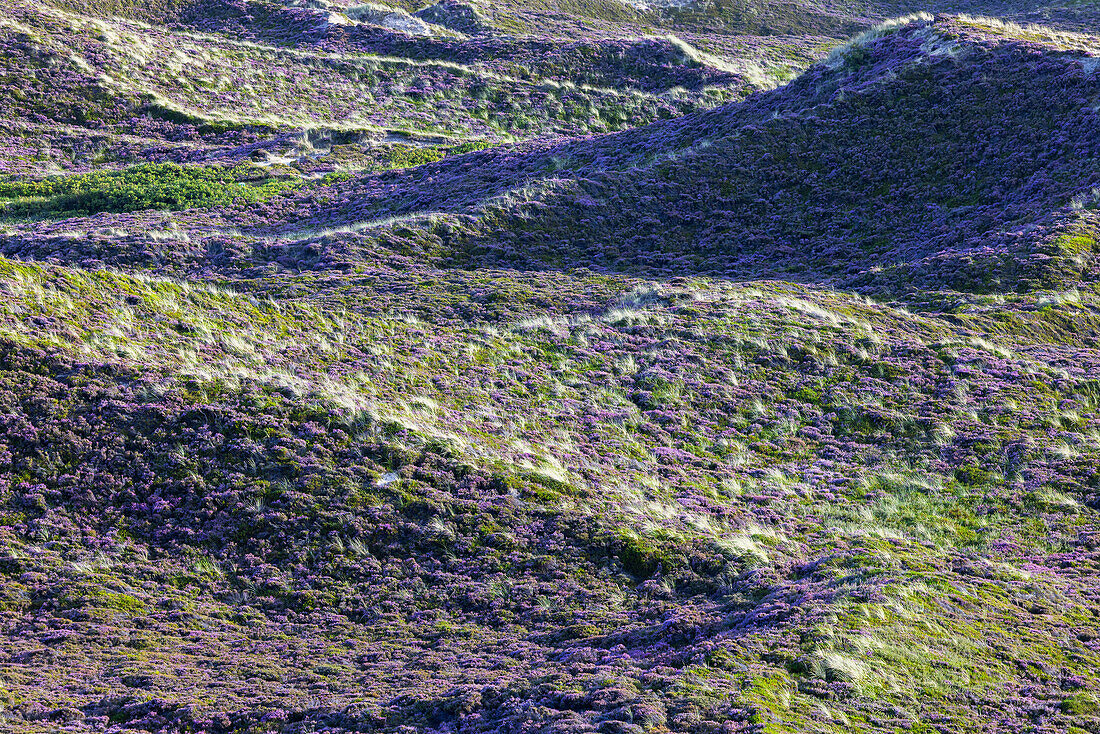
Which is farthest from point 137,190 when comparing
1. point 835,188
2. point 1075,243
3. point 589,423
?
point 1075,243

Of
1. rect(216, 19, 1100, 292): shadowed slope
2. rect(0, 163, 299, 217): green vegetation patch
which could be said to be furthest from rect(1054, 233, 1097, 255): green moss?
rect(0, 163, 299, 217): green vegetation patch

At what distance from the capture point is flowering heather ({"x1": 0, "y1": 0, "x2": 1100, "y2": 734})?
31.7ft

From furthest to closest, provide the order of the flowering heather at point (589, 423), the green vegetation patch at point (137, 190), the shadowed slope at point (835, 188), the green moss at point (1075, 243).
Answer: the green vegetation patch at point (137, 190) < the shadowed slope at point (835, 188) < the green moss at point (1075, 243) < the flowering heather at point (589, 423)

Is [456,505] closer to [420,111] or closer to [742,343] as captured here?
[742,343]

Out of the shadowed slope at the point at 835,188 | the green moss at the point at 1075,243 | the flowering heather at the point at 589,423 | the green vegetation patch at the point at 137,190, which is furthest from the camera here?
the green vegetation patch at the point at 137,190

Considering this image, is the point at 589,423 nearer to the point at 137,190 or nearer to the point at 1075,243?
the point at 1075,243

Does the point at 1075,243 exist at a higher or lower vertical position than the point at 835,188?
lower

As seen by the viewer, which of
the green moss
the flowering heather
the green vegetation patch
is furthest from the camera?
the green vegetation patch

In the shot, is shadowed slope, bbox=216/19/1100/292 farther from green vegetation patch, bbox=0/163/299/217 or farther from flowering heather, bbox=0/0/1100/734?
green vegetation patch, bbox=0/163/299/217

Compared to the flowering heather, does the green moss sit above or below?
above

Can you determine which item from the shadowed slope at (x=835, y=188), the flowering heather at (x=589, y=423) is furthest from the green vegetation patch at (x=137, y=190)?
the shadowed slope at (x=835, y=188)

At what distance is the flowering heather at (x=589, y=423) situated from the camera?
31.7ft

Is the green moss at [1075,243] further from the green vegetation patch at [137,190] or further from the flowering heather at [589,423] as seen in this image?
the green vegetation patch at [137,190]

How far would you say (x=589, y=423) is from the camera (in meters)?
17.5
